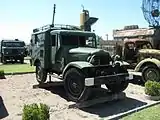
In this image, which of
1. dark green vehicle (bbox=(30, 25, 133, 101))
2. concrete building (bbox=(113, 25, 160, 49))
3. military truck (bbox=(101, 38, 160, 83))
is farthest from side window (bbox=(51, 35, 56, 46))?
concrete building (bbox=(113, 25, 160, 49))

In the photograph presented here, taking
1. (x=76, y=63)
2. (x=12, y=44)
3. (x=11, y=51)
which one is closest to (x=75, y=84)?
(x=76, y=63)

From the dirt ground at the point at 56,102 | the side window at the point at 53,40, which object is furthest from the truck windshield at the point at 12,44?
the side window at the point at 53,40

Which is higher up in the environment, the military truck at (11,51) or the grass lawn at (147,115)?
the military truck at (11,51)

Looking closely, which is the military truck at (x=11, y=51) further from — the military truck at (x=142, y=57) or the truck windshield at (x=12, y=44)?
the military truck at (x=142, y=57)

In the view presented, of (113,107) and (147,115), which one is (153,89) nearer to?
(113,107)

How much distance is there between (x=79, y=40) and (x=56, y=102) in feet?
8.24

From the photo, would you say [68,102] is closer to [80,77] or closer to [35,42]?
[80,77]

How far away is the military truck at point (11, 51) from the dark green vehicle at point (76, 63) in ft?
46.8

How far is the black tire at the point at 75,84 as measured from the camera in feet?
27.6

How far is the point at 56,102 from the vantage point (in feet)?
29.3

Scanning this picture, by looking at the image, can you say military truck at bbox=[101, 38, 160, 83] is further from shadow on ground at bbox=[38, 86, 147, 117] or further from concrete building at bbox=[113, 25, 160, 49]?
concrete building at bbox=[113, 25, 160, 49]

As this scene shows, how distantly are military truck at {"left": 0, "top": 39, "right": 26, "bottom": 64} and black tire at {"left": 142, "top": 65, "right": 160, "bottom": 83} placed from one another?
1587 centimetres


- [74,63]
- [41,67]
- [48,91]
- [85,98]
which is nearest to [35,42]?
[41,67]

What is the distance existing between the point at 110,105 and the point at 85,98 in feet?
3.42
